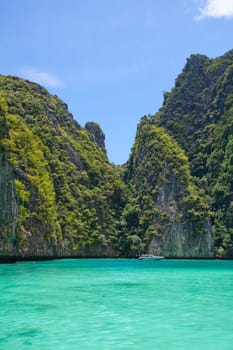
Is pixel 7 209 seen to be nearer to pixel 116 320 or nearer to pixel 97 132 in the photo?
pixel 116 320

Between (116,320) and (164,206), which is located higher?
(164,206)

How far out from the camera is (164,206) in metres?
87.2

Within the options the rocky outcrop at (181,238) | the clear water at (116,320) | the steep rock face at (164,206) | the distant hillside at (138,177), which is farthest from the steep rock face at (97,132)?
the clear water at (116,320)

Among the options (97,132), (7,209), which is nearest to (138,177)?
(97,132)

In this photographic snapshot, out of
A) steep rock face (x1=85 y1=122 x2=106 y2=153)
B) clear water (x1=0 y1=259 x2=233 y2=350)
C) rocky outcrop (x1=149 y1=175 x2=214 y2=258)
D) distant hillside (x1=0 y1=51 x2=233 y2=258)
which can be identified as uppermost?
steep rock face (x1=85 y1=122 x2=106 y2=153)

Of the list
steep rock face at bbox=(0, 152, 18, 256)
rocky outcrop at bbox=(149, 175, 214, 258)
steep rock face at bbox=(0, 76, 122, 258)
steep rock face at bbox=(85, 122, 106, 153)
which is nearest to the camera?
steep rock face at bbox=(0, 152, 18, 256)

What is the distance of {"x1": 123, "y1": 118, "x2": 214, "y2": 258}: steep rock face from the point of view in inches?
3260

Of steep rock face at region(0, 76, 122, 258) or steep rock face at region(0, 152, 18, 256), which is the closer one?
steep rock face at region(0, 152, 18, 256)

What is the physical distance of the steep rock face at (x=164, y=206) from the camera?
82.8m

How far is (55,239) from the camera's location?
231ft

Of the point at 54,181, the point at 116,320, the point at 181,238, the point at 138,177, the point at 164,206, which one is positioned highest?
the point at 138,177

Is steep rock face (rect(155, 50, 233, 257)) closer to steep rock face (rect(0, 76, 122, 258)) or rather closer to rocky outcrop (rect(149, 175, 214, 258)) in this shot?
rocky outcrop (rect(149, 175, 214, 258))

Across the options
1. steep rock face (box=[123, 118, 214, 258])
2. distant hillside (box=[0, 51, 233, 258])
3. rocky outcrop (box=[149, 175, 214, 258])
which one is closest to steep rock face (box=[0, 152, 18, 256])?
distant hillside (box=[0, 51, 233, 258])

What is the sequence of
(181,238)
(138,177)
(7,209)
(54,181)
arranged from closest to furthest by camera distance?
(7,209) → (181,238) → (54,181) → (138,177)
